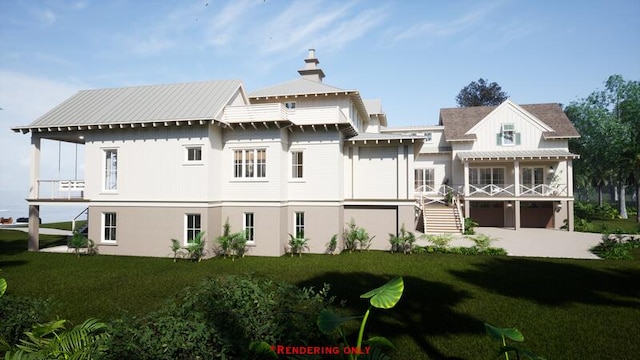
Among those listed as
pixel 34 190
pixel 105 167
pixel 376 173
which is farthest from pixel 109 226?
pixel 376 173

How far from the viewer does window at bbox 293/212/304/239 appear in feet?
60.2

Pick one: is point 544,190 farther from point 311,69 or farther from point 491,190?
point 311,69

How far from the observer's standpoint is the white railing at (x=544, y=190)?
26183 millimetres

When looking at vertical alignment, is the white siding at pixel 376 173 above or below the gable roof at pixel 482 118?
below

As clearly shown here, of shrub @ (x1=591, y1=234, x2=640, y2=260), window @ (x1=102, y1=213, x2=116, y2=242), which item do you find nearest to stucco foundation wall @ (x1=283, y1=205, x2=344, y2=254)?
window @ (x1=102, y1=213, x2=116, y2=242)

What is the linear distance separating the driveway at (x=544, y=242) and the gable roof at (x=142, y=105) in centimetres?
1461

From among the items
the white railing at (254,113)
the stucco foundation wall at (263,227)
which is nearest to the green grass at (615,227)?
the stucco foundation wall at (263,227)

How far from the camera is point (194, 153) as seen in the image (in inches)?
683

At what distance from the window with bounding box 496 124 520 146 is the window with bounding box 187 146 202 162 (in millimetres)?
22577

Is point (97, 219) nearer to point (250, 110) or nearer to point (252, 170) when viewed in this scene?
point (252, 170)

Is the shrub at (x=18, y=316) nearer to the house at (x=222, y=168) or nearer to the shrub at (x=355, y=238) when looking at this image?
the house at (x=222, y=168)

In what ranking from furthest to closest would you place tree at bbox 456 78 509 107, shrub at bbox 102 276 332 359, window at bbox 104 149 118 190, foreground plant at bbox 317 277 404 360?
tree at bbox 456 78 509 107
window at bbox 104 149 118 190
foreground plant at bbox 317 277 404 360
shrub at bbox 102 276 332 359

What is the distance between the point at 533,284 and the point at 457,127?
20.4 meters

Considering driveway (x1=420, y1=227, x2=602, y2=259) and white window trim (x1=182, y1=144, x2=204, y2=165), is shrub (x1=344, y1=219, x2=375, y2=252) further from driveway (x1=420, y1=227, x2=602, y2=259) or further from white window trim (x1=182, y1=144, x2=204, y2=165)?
white window trim (x1=182, y1=144, x2=204, y2=165)
